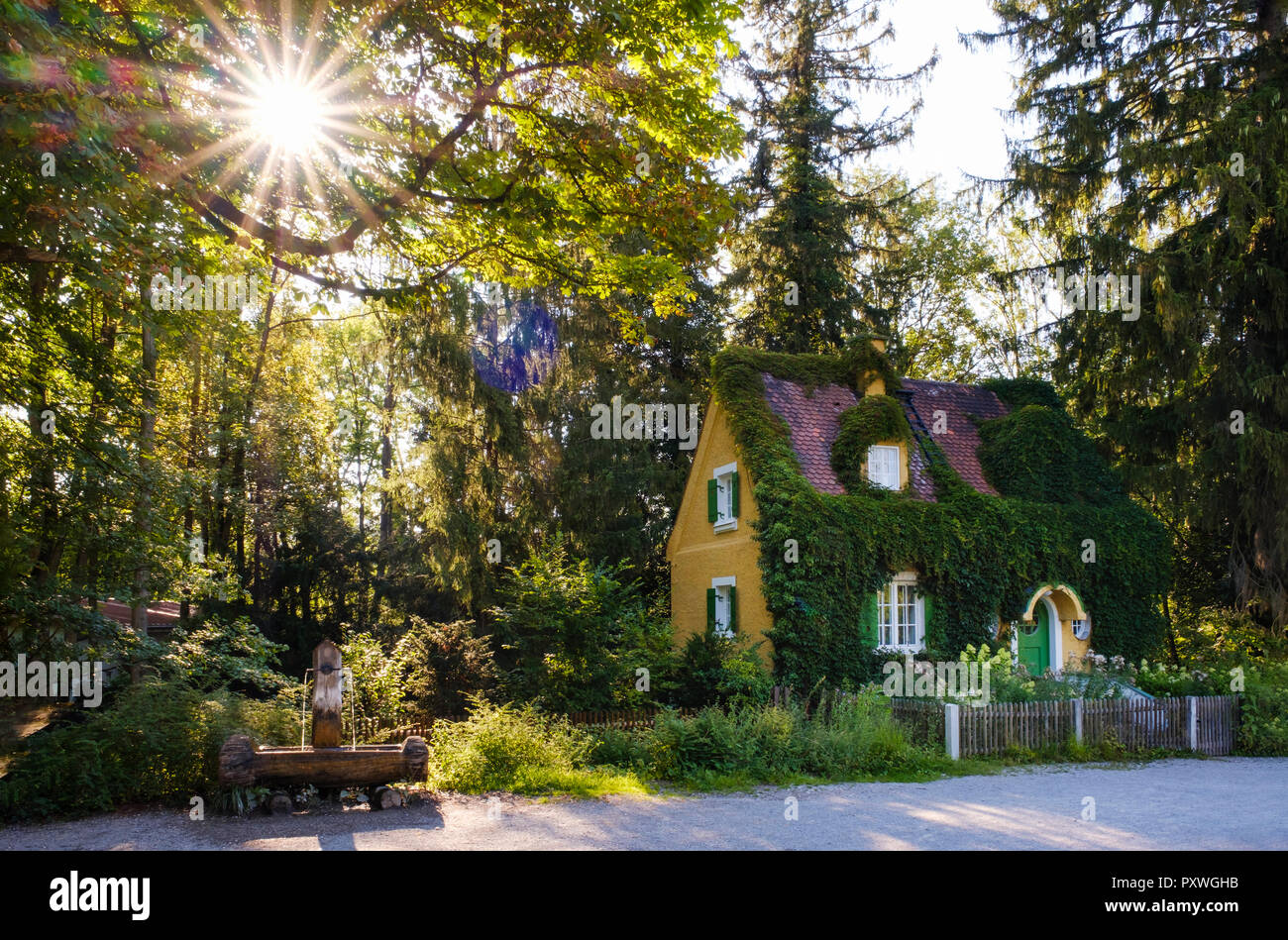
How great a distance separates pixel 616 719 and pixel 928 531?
8836 mm

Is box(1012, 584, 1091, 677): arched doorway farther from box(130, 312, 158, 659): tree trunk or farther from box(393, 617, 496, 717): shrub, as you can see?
box(130, 312, 158, 659): tree trunk

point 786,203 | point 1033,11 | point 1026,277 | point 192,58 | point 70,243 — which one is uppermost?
point 1033,11

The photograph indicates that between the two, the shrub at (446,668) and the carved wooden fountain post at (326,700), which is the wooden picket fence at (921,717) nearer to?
the shrub at (446,668)

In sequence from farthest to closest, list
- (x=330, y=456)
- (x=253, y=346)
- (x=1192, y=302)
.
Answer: (x=330, y=456) < (x=253, y=346) < (x=1192, y=302)

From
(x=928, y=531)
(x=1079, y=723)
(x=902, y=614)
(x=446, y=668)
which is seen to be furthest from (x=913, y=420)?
(x=446, y=668)

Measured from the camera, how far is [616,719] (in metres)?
14.2

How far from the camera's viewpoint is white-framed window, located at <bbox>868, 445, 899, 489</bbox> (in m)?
20.6

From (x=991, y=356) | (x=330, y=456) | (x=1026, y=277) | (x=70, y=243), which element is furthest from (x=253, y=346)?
(x=991, y=356)

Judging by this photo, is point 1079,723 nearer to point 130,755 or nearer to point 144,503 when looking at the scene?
point 130,755

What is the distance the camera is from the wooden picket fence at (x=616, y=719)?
1394 cm

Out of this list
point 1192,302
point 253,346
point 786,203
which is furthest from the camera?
point 786,203

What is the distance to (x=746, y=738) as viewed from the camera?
498 inches
